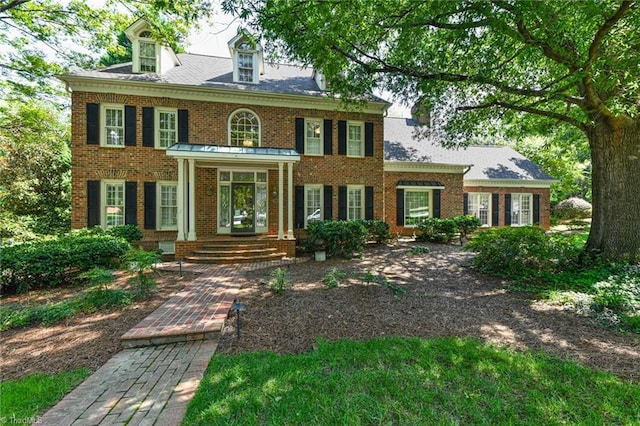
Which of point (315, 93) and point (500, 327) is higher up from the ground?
point (315, 93)

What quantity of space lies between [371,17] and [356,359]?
6.96m

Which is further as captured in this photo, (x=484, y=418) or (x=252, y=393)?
(x=252, y=393)

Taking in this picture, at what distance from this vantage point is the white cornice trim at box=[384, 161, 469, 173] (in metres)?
14.1

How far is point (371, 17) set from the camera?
20.2 feet

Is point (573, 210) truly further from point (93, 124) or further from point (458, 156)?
point (93, 124)

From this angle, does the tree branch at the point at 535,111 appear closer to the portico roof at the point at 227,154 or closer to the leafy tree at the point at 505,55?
the leafy tree at the point at 505,55

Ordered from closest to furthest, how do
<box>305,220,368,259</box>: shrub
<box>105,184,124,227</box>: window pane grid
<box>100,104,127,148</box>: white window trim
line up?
<box>305,220,368,259</box>: shrub < <box>100,104,127,148</box>: white window trim < <box>105,184,124,227</box>: window pane grid

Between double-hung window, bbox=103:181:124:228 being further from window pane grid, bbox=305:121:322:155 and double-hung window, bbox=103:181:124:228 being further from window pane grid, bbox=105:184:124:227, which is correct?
window pane grid, bbox=305:121:322:155

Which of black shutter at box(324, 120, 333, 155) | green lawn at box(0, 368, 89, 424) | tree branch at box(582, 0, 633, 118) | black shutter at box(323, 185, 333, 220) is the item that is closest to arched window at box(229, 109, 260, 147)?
black shutter at box(324, 120, 333, 155)

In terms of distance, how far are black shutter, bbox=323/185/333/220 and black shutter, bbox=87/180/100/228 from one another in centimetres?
869

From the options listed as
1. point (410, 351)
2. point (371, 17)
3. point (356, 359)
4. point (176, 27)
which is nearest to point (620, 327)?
point (410, 351)

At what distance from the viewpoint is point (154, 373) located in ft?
9.69

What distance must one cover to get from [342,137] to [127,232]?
921cm

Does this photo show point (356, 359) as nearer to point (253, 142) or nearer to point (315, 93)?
point (253, 142)
